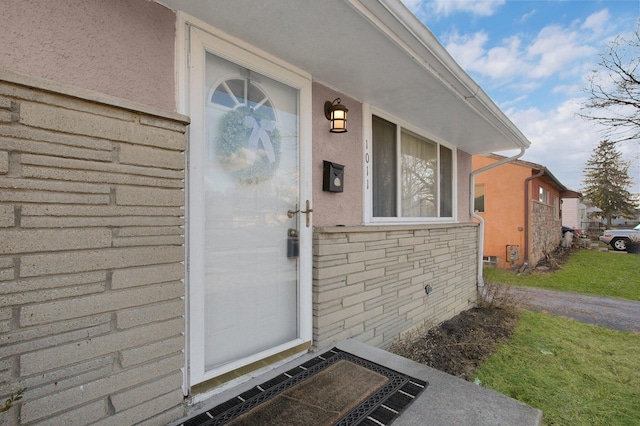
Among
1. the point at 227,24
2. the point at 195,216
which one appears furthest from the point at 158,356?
the point at 227,24

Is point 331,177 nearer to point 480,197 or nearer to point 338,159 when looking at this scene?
point 338,159

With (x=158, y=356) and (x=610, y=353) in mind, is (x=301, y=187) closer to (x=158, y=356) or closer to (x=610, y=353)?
(x=158, y=356)

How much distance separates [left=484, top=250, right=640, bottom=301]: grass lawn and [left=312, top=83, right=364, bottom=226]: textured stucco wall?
7.18 metres

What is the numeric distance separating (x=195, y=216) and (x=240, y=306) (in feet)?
2.70

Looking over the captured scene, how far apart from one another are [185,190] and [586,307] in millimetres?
8158

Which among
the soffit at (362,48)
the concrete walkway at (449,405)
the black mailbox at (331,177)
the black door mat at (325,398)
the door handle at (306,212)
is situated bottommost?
the concrete walkway at (449,405)

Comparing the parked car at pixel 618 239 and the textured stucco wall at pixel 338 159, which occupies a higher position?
the textured stucco wall at pixel 338 159

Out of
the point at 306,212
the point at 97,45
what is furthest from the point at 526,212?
the point at 97,45

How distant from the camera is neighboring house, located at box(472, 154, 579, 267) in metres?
10.7

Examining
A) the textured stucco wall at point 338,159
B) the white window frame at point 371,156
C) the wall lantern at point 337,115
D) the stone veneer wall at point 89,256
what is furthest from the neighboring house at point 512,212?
the stone veneer wall at point 89,256

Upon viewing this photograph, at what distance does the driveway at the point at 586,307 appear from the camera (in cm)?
554

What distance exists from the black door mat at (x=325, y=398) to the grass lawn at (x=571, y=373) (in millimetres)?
1529

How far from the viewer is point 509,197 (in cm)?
1116

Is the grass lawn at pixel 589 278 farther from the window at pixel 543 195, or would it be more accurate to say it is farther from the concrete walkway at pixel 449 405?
the concrete walkway at pixel 449 405
